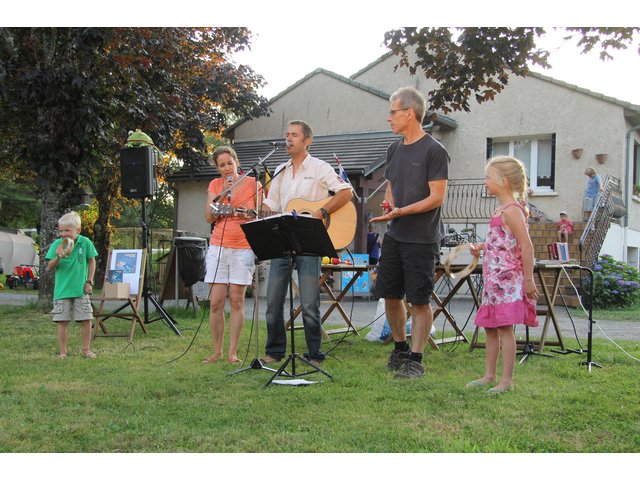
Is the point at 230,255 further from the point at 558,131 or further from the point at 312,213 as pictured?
the point at 558,131

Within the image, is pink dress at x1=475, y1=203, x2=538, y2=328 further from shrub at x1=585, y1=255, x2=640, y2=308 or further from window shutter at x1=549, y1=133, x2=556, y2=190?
window shutter at x1=549, y1=133, x2=556, y2=190

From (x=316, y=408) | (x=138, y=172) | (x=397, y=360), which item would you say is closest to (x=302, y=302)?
(x=397, y=360)

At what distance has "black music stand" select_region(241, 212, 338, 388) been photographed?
4828 millimetres

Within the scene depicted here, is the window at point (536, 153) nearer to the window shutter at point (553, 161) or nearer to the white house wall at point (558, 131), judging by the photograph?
the window shutter at point (553, 161)

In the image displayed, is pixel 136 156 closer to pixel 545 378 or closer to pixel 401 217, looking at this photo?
pixel 401 217

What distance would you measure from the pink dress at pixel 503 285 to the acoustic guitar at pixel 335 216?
1.17 metres

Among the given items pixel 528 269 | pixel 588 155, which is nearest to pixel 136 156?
pixel 528 269

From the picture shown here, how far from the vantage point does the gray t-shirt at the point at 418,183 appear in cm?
511

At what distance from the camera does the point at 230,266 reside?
5855mm

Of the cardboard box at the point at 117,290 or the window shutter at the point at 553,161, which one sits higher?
the window shutter at the point at 553,161

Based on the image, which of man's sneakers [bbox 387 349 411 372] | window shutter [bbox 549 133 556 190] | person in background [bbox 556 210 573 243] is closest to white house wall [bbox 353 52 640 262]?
window shutter [bbox 549 133 556 190]

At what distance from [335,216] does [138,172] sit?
4.12 meters

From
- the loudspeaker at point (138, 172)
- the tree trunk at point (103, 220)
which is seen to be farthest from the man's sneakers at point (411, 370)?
the tree trunk at point (103, 220)

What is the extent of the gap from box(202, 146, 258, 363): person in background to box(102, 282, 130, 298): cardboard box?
99.0 inches
